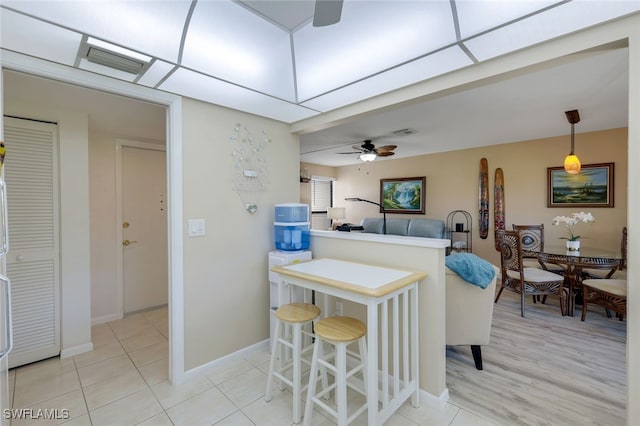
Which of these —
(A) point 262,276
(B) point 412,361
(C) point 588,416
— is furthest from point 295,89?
(C) point 588,416

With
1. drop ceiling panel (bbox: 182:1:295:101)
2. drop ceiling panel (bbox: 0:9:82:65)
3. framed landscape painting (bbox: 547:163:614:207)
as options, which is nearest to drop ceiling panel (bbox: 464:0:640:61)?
drop ceiling panel (bbox: 182:1:295:101)

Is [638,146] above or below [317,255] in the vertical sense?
above

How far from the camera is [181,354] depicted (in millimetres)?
2189

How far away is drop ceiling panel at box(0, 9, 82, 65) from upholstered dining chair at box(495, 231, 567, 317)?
14.4 ft

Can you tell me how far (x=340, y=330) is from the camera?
169 cm

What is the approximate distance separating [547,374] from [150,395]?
301 centimetres

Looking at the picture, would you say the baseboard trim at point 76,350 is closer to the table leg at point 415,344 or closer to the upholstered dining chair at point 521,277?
the table leg at point 415,344

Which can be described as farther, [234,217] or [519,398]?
[234,217]

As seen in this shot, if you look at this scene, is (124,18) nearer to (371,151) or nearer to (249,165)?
(249,165)

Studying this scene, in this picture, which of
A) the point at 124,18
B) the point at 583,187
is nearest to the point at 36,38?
the point at 124,18

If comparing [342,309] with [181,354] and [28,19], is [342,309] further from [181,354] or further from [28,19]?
[28,19]

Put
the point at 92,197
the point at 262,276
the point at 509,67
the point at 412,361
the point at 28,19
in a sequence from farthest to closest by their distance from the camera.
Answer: the point at 92,197, the point at 262,276, the point at 412,361, the point at 509,67, the point at 28,19

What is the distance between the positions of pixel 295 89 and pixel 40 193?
234cm

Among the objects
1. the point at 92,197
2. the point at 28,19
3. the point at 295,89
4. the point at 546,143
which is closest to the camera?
the point at 28,19
